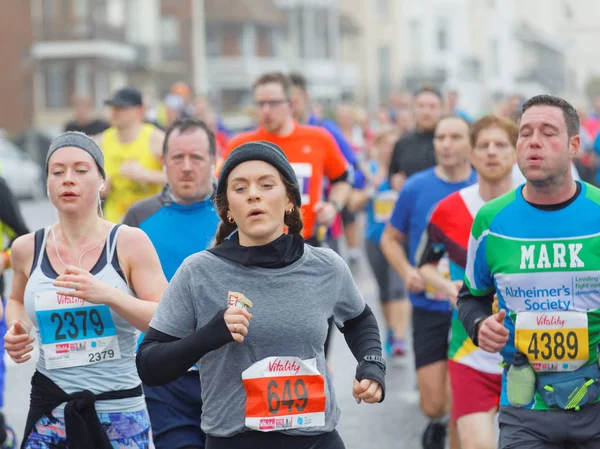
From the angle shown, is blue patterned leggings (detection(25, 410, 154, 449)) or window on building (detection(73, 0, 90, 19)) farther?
window on building (detection(73, 0, 90, 19))

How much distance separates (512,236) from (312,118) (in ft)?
23.7

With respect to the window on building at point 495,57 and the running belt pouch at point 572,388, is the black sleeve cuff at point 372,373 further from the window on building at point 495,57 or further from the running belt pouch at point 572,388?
the window on building at point 495,57

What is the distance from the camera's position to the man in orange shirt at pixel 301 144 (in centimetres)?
824

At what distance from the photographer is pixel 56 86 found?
53.5 meters

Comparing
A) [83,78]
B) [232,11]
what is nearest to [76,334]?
[83,78]

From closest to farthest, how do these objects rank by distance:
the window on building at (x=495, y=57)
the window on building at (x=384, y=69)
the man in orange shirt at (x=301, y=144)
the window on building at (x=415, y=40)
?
the man in orange shirt at (x=301, y=144), the window on building at (x=384, y=69), the window on building at (x=415, y=40), the window on building at (x=495, y=57)

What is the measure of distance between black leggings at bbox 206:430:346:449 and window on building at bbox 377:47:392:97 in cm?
7724

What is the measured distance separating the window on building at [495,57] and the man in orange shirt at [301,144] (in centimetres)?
8876

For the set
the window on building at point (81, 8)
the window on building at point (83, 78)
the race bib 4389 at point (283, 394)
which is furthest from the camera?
the window on building at point (83, 78)

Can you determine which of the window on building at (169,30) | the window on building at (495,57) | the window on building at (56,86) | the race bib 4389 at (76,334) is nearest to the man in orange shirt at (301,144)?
the race bib 4389 at (76,334)

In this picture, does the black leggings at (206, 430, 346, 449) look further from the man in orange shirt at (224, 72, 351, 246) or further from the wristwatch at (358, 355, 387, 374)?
the man in orange shirt at (224, 72, 351, 246)

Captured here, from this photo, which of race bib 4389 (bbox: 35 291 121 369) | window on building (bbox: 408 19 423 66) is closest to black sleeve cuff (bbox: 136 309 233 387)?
race bib 4389 (bbox: 35 291 121 369)

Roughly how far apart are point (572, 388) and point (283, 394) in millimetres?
1245

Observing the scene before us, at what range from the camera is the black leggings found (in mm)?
4086
